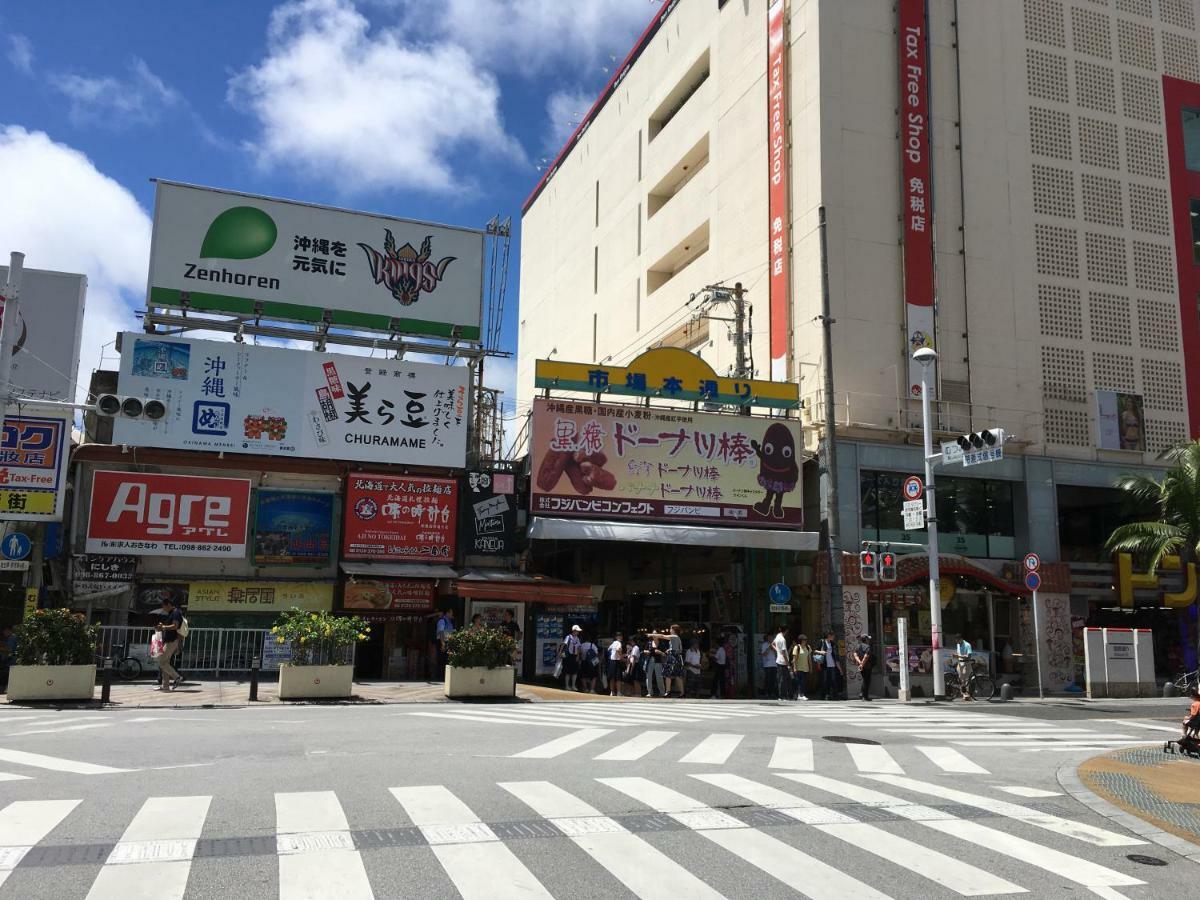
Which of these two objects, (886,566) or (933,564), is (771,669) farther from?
(933,564)

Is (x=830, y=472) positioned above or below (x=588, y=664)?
above

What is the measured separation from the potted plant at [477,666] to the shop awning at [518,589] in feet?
20.4

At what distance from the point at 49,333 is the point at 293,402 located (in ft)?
23.7

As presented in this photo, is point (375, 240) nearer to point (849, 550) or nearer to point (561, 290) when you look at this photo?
point (849, 550)

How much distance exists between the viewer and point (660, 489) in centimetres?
3016

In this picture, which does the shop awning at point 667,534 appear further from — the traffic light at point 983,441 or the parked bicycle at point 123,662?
the parked bicycle at point 123,662

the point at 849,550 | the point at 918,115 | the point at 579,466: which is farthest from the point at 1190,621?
the point at 579,466

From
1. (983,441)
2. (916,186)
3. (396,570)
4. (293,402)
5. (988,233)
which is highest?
(916,186)

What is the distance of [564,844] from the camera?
24.6 ft

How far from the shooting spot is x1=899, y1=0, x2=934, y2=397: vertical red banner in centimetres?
3316

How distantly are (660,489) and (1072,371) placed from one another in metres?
16.2

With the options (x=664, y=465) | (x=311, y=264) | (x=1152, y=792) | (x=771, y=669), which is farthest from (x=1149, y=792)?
(x=311, y=264)

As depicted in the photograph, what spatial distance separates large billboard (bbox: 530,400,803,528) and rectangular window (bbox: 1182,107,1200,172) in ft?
68.6

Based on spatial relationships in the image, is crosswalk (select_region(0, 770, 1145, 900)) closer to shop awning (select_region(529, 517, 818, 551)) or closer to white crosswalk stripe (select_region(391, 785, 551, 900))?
white crosswalk stripe (select_region(391, 785, 551, 900))
